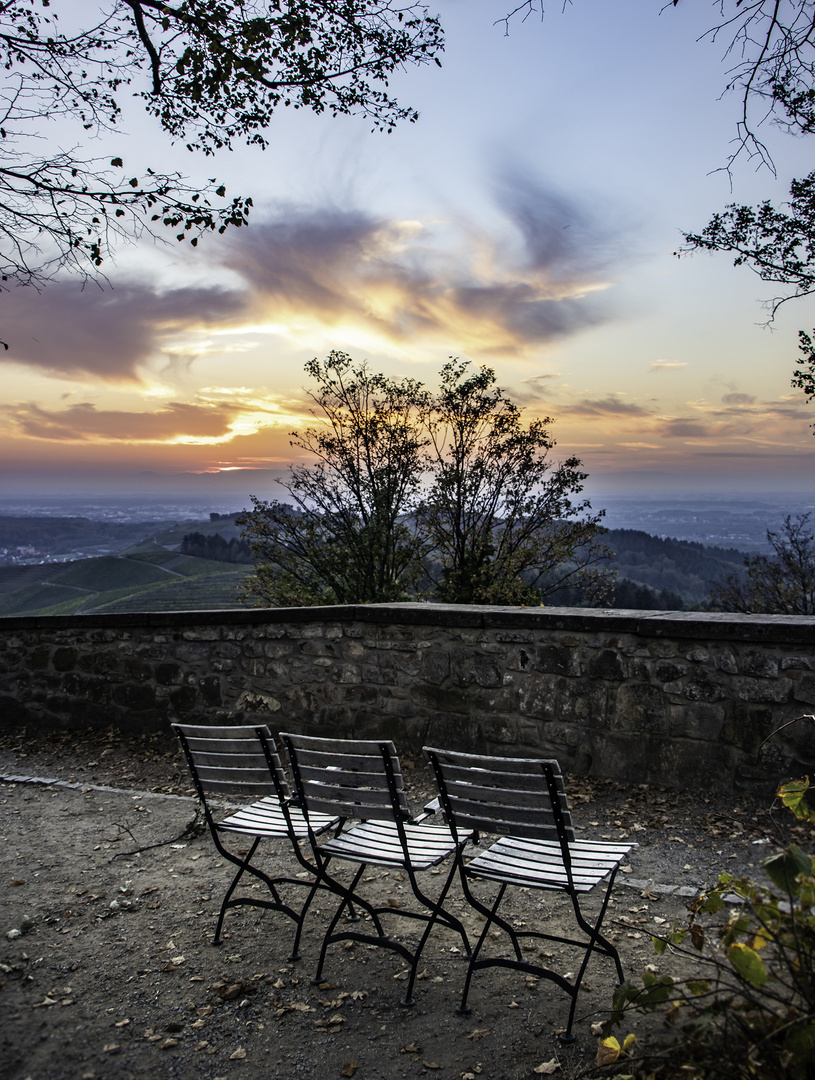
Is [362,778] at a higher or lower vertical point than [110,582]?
higher

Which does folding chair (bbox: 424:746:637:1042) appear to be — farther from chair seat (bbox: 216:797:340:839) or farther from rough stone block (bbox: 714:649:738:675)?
rough stone block (bbox: 714:649:738:675)

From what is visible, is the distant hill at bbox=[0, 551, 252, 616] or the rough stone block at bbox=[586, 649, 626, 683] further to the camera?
the distant hill at bbox=[0, 551, 252, 616]

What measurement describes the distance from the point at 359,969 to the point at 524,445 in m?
9.54

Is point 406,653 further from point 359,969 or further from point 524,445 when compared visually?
point 524,445

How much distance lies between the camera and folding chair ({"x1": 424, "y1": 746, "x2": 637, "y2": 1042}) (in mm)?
2787

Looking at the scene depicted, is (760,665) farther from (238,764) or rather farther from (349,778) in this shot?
(238,764)

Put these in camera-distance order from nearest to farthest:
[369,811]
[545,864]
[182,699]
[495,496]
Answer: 1. [545,864]
2. [369,811]
3. [182,699]
4. [495,496]

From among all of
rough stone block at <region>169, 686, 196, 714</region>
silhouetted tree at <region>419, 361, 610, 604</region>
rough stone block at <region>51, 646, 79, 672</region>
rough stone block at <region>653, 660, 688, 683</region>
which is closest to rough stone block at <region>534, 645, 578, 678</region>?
rough stone block at <region>653, 660, 688, 683</region>

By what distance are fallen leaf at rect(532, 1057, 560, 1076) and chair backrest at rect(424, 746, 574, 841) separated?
68 cm

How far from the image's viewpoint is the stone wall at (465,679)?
490 cm

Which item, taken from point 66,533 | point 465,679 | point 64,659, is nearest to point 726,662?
point 465,679

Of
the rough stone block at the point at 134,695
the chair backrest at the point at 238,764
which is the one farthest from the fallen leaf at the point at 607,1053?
the rough stone block at the point at 134,695

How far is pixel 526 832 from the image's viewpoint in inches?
111

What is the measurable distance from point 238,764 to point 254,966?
825 mm
